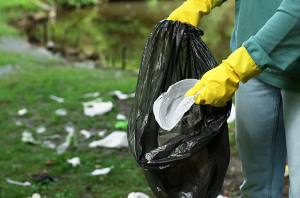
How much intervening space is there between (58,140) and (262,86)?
2.28 meters

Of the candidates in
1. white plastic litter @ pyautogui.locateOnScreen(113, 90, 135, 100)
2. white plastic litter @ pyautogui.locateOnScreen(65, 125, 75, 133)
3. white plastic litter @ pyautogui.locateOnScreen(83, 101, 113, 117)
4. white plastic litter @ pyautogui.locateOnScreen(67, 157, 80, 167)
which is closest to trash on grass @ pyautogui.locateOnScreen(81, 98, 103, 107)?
white plastic litter @ pyautogui.locateOnScreen(83, 101, 113, 117)

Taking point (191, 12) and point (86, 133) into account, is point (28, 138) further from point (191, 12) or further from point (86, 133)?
point (191, 12)

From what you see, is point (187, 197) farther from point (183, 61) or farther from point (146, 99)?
point (183, 61)

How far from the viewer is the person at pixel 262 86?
1083mm

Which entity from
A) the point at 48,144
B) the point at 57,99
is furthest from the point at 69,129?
the point at 57,99

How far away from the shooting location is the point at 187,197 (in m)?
1.39

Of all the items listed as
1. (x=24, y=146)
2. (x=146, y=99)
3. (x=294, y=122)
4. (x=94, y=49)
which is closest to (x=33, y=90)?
(x=24, y=146)

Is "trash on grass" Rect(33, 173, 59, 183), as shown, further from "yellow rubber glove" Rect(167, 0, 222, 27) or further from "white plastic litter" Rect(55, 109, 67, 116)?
"yellow rubber glove" Rect(167, 0, 222, 27)

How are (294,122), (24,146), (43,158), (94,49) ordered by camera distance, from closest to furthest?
(294,122)
(43,158)
(24,146)
(94,49)

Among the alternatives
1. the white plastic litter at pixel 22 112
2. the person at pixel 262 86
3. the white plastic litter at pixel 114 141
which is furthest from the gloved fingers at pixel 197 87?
the white plastic litter at pixel 22 112

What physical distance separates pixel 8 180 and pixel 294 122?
2085 millimetres

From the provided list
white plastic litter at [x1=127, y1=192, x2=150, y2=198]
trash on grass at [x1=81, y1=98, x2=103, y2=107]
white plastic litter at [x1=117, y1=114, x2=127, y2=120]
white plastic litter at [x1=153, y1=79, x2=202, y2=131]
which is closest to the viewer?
white plastic litter at [x1=153, y1=79, x2=202, y2=131]

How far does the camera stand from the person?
1083mm

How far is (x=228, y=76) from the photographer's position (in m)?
1.11
